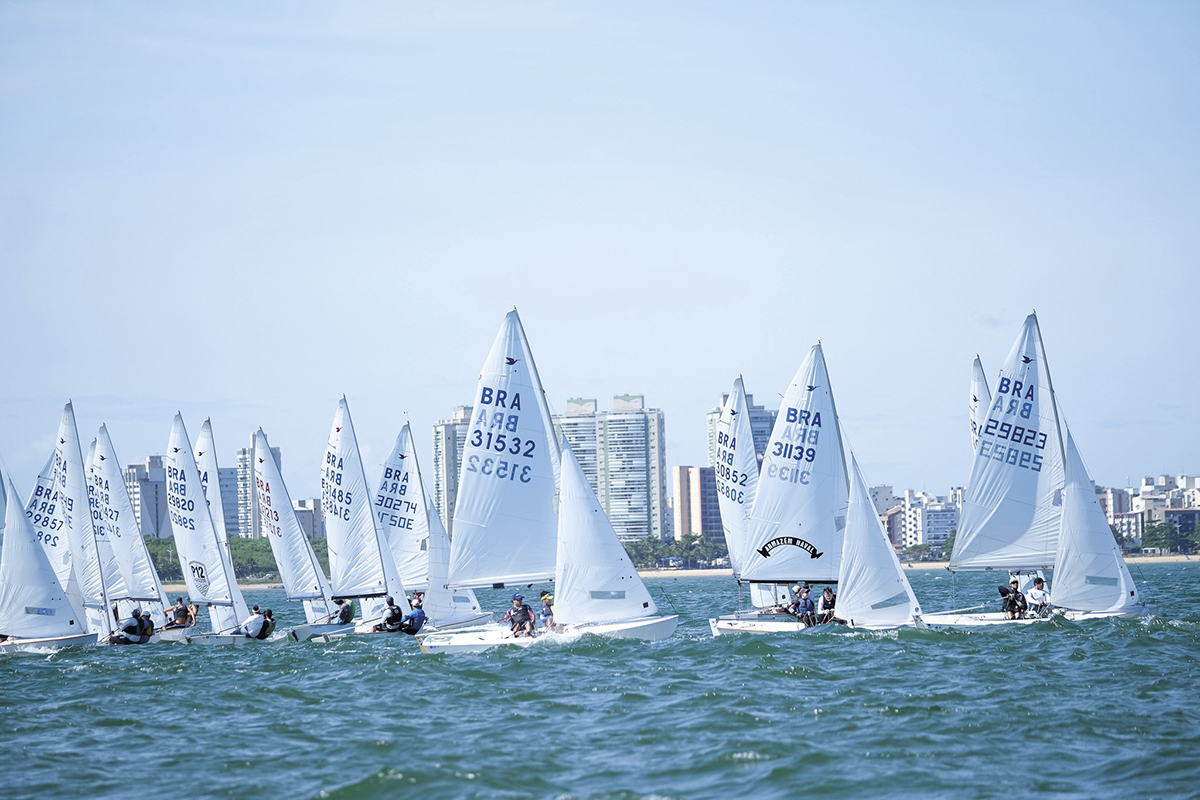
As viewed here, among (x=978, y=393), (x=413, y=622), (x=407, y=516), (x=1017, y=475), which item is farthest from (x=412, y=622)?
(x=978, y=393)

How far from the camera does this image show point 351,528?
34.3 m

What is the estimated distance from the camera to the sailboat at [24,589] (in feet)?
92.7

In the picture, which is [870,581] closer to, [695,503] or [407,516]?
[407,516]

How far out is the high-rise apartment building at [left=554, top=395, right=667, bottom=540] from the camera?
18512cm

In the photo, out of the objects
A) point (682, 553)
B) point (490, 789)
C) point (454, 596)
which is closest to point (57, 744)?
point (490, 789)

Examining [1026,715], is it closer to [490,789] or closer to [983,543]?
[490,789]

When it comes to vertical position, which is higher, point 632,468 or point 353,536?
point 632,468

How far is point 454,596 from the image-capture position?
3272 cm

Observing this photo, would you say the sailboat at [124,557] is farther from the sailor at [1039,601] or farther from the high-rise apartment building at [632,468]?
the high-rise apartment building at [632,468]

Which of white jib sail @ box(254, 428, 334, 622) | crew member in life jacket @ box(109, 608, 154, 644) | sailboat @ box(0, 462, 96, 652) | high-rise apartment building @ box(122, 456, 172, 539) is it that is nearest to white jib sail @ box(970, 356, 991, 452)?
white jib sail @ box(254, 428, 334, 622)

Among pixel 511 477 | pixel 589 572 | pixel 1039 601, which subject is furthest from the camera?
pixel 1039 601

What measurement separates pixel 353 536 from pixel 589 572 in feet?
38.2

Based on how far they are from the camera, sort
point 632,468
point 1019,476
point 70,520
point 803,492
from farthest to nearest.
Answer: point 632,468
point 70,520
point 1019,476
point 803,492

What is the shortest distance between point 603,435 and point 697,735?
175 metres
